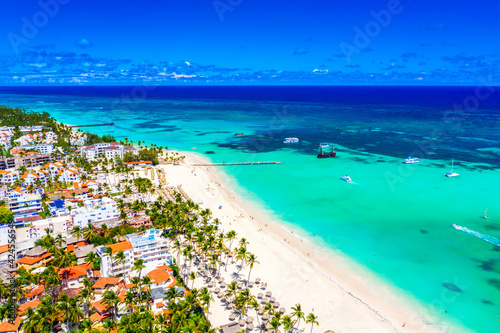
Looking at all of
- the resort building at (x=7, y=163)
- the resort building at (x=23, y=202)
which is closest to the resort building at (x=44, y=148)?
the resort building at (x=7, y=163)

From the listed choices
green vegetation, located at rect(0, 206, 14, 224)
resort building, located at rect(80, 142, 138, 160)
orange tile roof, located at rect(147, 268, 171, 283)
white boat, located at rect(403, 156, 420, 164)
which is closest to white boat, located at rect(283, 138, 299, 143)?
white boat, located at rect(403, 156, 420, 164)

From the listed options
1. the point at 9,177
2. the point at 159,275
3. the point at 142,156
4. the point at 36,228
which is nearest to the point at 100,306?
the point at 159,275

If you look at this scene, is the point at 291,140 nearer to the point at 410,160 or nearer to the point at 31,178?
the point at 410,160

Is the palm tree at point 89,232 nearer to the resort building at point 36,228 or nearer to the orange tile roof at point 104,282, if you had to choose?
the resort building at point 36,228

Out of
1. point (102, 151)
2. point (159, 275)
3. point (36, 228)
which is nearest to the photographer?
point (159, 275)

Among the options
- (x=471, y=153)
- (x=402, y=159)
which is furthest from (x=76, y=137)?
(x=471, y=153)

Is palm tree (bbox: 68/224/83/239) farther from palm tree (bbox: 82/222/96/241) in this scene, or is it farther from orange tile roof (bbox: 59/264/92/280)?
orange tile roof (bbox: 59/264/92/280)

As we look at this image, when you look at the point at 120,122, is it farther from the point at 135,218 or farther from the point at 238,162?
the point at 135,218
